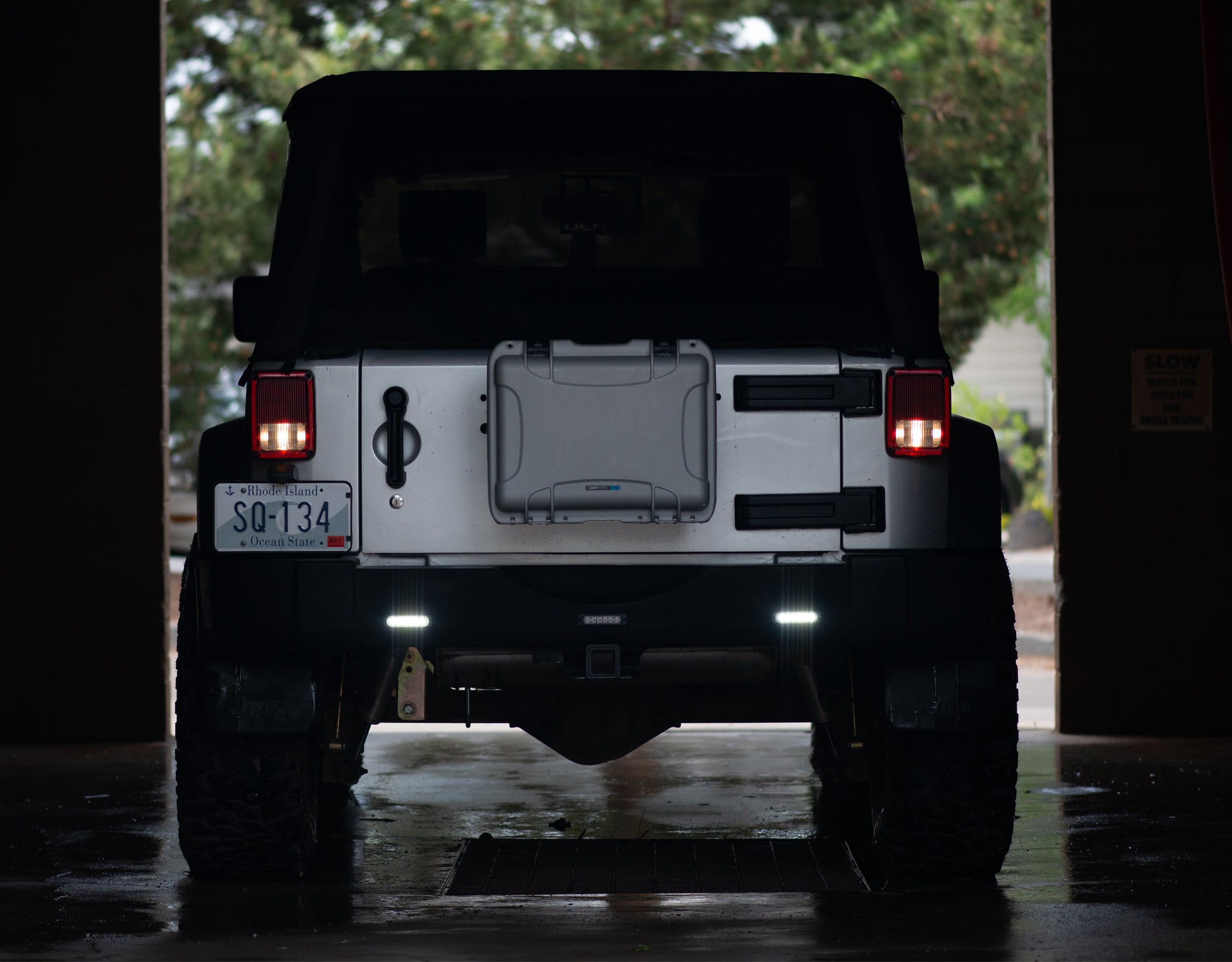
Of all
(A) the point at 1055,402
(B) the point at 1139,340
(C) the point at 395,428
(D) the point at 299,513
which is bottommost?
(D) the point at 299,513

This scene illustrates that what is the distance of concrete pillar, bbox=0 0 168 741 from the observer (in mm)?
9844

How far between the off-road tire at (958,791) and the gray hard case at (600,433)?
1.07 m

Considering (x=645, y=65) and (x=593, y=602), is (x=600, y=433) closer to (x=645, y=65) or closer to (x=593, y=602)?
(x=593, y=602)

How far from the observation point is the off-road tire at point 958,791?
228 inches

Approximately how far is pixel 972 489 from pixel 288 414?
193cm

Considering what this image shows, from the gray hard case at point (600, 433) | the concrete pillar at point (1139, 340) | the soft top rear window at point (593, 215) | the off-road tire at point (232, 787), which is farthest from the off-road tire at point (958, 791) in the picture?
the concrete pillar at point (1139, 340)

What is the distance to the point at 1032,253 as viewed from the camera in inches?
805

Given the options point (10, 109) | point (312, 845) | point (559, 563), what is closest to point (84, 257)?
point (10, 109)

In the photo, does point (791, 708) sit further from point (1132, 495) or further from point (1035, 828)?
point (1132, 495)

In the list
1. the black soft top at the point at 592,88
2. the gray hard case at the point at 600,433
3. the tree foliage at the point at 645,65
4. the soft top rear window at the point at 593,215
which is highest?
the tree foliage at the point at 645,65

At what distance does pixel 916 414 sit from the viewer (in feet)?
17.9

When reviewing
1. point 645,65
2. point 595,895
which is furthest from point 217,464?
point 645,65

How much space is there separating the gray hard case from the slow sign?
17.0 ft

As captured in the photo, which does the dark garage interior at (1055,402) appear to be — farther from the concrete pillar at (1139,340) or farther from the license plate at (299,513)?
the license plate at (299,513)
